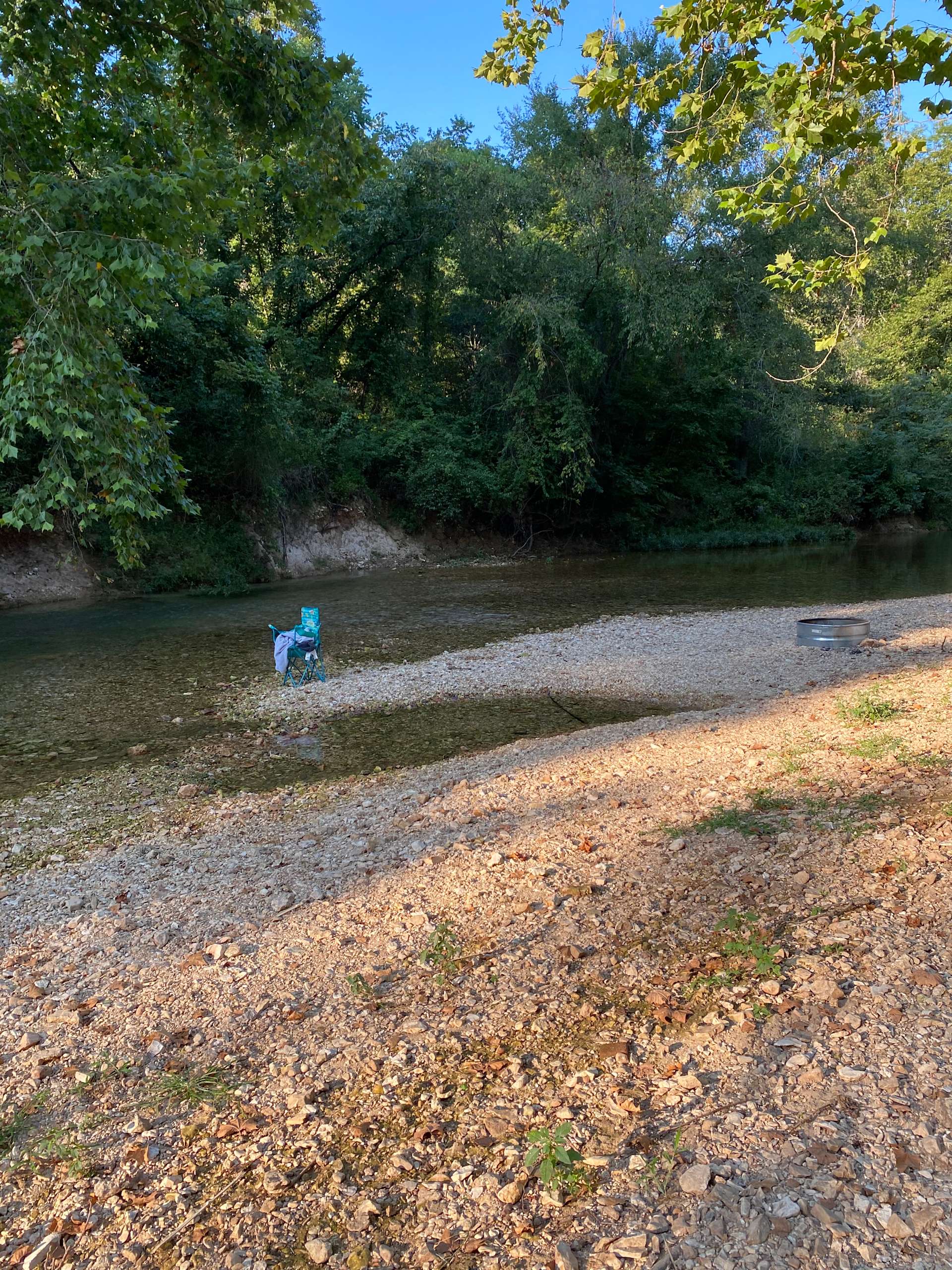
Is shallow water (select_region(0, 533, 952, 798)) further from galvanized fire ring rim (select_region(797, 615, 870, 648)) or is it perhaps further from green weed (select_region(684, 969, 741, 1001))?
green weed (select_region(684, 969, 741, 1001))

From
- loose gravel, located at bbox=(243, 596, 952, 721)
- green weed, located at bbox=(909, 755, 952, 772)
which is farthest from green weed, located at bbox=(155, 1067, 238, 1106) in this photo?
loose gravel, located at bbox=(243, 596, 952, 721)

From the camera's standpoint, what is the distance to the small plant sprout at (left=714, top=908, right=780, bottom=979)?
3639 millimetres

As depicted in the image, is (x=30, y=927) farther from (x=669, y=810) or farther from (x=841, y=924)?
(x=841, y=924)

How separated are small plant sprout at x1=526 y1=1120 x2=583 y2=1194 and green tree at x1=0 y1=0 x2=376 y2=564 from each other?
4.61m

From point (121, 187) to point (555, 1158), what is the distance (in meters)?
6.33

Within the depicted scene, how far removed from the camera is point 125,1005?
400cm

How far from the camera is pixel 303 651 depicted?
1162cm

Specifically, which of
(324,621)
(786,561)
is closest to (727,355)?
(786,561)

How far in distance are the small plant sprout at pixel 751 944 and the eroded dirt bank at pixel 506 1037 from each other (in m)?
0.02

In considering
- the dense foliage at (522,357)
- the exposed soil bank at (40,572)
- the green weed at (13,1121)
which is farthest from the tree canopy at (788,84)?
the exposed soil bank at (40,572)

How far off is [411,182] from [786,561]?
17.6m

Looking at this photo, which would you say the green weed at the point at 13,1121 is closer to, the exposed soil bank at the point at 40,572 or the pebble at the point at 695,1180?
the pebble at the point at 695,1180

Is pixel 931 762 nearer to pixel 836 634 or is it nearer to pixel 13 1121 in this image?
pixel 13 1121

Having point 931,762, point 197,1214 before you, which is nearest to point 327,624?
point 931,762
